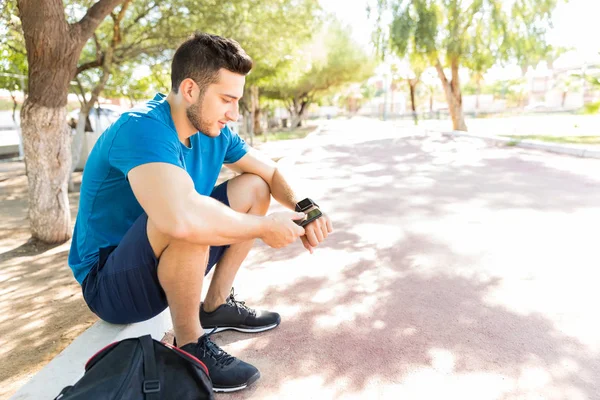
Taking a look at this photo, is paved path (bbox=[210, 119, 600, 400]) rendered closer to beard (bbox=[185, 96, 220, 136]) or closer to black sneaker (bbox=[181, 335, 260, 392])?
black sneaker (bbox=[181, 335, 260, 392])

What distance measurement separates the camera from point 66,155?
18.8ft

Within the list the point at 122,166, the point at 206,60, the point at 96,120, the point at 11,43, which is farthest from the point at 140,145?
the point at 96,120

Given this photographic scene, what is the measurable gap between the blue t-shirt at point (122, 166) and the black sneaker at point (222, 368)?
65 centimetres

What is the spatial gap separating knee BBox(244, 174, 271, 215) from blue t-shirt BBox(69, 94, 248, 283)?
0.21m

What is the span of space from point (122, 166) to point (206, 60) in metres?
0.64

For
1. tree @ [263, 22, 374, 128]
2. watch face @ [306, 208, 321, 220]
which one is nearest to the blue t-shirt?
watch face @ [306, 208, 321, 220]

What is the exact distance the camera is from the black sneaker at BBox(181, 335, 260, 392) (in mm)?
2223

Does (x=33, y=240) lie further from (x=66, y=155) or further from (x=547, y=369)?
(x=547, y=369)

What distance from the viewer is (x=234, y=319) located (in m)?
2.79

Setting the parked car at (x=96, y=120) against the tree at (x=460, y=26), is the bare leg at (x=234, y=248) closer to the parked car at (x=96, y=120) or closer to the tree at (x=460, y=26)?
the parked car at (x=96, y=120)

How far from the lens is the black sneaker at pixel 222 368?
222cm

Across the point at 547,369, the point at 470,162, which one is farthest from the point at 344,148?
the point at 547,369

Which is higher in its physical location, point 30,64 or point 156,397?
point 30,64

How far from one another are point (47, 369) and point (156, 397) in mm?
858
